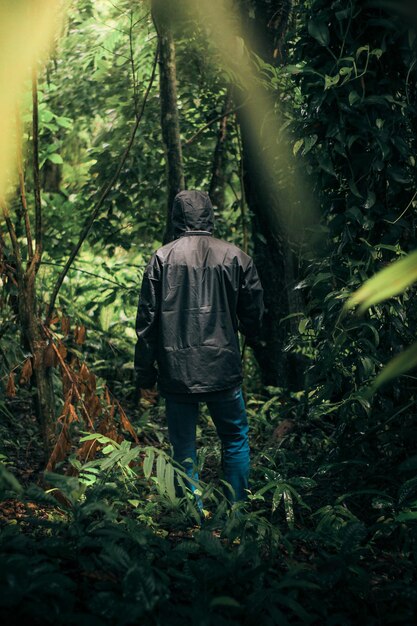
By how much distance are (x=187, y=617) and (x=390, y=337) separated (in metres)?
2.09

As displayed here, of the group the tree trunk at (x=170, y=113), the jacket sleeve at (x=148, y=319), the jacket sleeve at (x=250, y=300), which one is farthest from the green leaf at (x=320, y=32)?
the tree trunk at (x=170, y=113)

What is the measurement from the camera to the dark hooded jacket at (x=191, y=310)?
14.4 feet

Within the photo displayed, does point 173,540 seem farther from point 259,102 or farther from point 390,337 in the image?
point 259,102

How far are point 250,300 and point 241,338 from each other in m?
3.25

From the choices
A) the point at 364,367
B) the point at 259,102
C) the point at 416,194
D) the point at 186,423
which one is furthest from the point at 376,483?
the point at 259,102

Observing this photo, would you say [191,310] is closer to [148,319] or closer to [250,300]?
[148,319]

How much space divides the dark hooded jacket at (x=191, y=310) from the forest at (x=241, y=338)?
0.45 feet

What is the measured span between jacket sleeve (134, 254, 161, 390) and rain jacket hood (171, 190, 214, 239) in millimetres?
284

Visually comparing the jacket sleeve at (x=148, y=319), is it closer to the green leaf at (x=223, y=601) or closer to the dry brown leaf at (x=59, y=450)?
the dry brown leaf at (x=59, y=450)

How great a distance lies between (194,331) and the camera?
4.39 meters

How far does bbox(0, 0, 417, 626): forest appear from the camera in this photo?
2.62m

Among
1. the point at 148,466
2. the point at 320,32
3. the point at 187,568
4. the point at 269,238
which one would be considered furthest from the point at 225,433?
the point at 269,238

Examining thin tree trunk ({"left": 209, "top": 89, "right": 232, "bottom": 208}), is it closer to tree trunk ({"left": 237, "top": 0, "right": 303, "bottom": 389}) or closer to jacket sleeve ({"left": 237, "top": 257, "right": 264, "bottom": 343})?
tree trunk ({"left": 237, "top": 0, "right": 303, "bottom": 389})

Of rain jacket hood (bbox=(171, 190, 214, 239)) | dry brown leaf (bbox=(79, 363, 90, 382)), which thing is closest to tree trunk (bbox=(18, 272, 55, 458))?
dry brown leaf (bbox=(79, 363, 90, 382))
